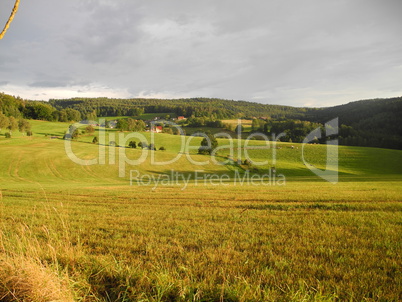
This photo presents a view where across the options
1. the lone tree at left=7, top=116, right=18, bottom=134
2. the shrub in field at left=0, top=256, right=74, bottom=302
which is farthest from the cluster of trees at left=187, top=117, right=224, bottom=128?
the shrub in field at left=0, top=256, right=74, bottom=302

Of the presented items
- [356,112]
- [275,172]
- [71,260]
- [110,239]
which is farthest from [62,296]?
[356,112]

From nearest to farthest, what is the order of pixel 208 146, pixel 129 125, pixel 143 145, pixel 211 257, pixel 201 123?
pixel 211 257, pixel 208 146, pixel 143 145, pixel 129 125, pixel 201 123

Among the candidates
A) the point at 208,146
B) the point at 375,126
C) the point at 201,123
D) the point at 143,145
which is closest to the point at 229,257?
the point at 208,146

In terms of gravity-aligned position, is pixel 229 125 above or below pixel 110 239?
above

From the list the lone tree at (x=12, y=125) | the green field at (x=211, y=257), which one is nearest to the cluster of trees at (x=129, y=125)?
the lone tree at (x=12, y=125)

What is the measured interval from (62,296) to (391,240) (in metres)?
7.85

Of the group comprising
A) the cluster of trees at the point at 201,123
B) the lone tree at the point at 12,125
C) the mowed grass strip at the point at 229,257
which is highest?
the cluster of trees at the point at 201,123

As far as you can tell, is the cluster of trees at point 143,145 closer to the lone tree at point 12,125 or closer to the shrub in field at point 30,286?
the lone tree at point 12,125

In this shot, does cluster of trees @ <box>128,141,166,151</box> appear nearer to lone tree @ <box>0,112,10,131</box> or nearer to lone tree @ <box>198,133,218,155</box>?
lone tree @ <box>198,133,218,155</box>

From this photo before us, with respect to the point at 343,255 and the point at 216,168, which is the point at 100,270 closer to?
the point at 343,255

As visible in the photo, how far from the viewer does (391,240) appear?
5.79m

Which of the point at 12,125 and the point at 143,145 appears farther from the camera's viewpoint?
the point at 12,125

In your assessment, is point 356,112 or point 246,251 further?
point 356,112

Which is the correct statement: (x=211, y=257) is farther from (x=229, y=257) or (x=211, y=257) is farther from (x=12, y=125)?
(x=12, y=125)
